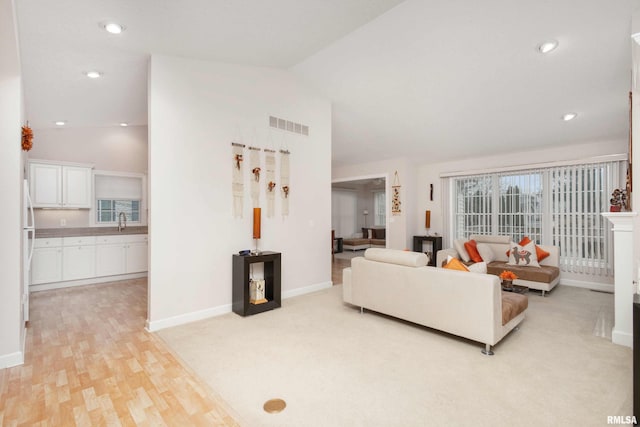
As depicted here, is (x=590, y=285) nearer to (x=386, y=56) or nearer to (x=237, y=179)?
(x=386, y=56)

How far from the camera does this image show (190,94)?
3.68 meters

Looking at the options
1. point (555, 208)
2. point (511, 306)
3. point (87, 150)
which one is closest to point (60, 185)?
point (87, 150)

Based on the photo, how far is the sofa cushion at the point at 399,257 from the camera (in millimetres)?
3246

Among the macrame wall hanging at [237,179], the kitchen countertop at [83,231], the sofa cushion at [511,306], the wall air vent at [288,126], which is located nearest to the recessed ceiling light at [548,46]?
the sofa cushion at [511,306]

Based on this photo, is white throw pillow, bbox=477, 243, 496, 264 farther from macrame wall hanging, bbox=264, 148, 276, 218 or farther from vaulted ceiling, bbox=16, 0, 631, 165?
macrame wall hanging, bbox=264, 148, 276, 218

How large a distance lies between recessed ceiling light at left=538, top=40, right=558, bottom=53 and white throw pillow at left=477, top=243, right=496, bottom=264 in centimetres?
324

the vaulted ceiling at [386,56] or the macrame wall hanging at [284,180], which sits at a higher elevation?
the vaulted ceiling at [386,56]

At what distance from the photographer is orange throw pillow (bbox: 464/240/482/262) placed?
216 inches

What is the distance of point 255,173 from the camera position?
424 centimetres

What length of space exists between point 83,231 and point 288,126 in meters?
4.15

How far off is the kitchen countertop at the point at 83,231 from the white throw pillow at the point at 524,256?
262 inches

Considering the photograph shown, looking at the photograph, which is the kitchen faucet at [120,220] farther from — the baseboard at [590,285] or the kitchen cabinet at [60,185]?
the baseboard at [590,285]

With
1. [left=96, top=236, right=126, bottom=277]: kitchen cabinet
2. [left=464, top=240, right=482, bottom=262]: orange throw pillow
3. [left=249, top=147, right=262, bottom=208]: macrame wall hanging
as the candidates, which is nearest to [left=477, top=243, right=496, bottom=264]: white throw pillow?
[left=464, top=240, right=482, bottom=262]: orange throw pillow

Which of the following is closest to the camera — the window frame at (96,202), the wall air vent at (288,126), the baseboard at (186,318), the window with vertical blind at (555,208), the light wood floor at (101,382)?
the light wood floor at (101,382)
